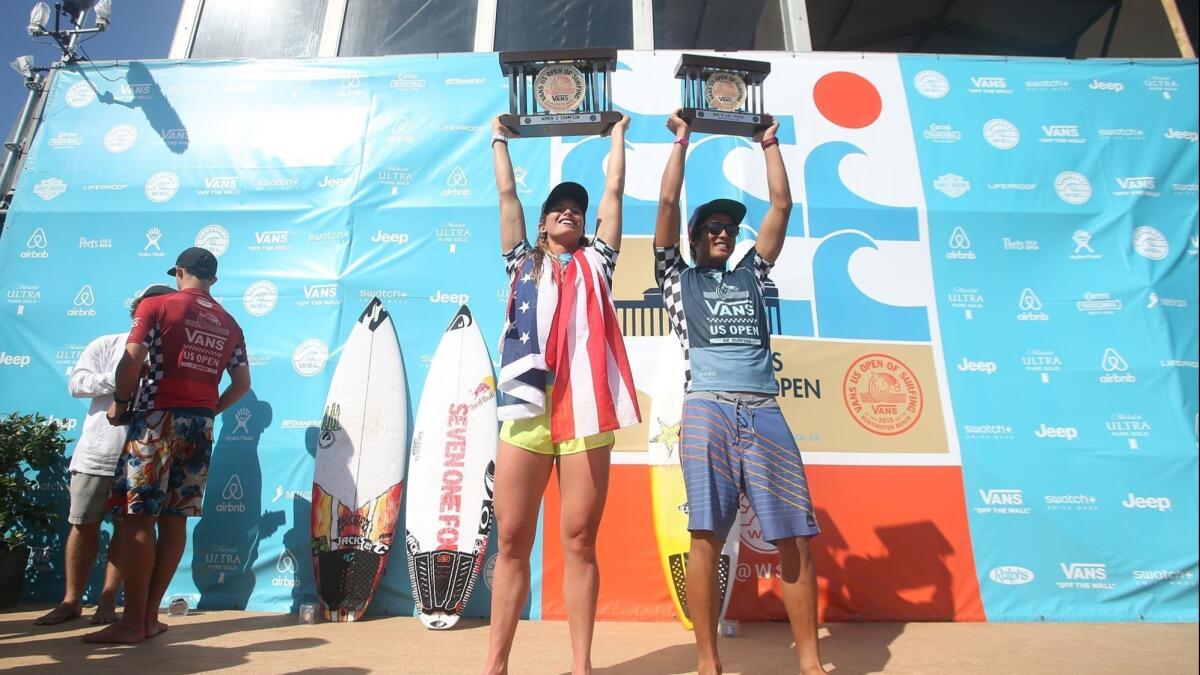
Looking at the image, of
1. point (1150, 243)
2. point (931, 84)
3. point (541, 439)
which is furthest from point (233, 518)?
point (1150, 243)

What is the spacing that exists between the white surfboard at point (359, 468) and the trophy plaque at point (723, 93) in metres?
1.98

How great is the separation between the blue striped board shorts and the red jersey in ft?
6.33

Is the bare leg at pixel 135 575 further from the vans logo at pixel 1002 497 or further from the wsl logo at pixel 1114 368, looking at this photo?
the wsl logo at pixel 1114 368

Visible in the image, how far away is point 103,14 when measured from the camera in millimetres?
3939

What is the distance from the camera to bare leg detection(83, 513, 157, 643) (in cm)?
209

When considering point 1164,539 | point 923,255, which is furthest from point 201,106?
point 1164,539

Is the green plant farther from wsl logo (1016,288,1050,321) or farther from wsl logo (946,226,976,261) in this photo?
wsl logo (1016,288,1050,321)

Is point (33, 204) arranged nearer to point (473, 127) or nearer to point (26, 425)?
point (26, 425)

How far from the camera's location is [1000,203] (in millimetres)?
3432

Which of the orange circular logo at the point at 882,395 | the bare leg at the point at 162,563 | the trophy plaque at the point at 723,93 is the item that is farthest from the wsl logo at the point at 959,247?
the bare leg at the point at 162,563

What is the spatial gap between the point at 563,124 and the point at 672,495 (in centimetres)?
175

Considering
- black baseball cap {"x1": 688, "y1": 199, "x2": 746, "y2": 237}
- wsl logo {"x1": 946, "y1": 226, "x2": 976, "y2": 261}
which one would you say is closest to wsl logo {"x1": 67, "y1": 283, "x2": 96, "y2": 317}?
black baseball cap {"x1": 688, "y1": 199, "x2": 746, "y2": 237}

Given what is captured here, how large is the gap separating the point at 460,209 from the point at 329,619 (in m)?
2.23

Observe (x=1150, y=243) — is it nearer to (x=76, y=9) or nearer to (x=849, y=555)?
(x=849, y=555)
